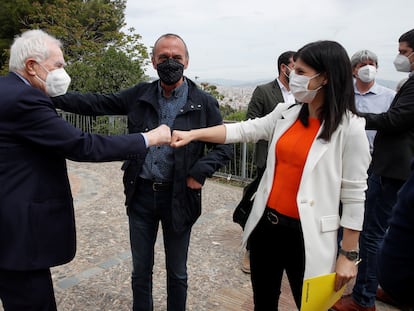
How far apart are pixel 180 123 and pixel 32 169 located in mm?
950

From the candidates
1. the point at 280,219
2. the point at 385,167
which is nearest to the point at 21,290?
the point at 280,219

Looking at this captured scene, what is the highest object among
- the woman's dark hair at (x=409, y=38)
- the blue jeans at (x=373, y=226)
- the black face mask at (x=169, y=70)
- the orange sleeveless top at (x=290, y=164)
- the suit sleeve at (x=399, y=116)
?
the woman's dark hair at (x=409, y=38)

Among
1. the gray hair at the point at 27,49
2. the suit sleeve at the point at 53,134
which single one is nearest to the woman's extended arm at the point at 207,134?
the suit sleeve at the point at 53,134

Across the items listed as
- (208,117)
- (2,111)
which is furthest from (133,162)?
(2,111)

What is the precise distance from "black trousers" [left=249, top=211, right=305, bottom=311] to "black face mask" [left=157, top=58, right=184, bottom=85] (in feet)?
3.46

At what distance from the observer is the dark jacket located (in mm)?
2406

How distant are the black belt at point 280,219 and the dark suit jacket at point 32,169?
0.98 m

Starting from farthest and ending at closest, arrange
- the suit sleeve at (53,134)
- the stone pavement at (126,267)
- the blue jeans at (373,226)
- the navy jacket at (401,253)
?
1. the stone pavement at (126,267)
2. the blue jeans at (373,226)
3. the suit sleeve at (53,134)
4. the navy jacket at (401,253)

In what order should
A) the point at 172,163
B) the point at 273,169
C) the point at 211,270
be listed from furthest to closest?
the point at 211,270, the point at 172,163, the point at 273,169

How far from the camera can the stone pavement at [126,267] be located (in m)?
3.26

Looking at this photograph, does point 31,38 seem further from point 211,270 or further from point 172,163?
point 211,270

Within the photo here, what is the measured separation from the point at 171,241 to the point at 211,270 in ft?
4.77

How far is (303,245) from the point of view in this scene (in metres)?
1.99

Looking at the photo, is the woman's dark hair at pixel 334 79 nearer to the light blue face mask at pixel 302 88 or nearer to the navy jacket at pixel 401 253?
the light blue face mask at pixel 302 88
